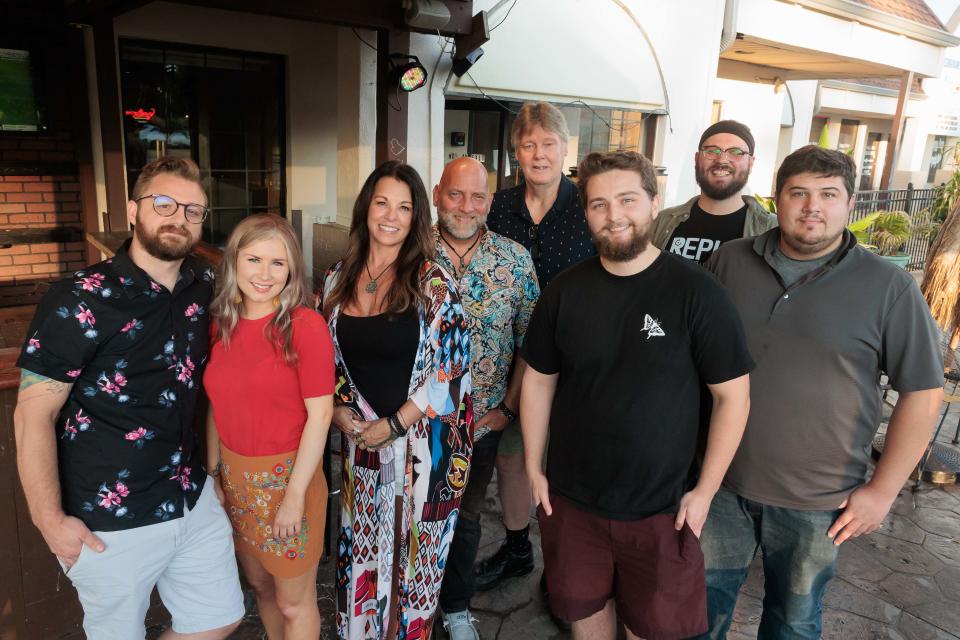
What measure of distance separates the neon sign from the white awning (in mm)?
2826

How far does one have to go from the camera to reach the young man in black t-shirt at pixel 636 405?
76.4 inches

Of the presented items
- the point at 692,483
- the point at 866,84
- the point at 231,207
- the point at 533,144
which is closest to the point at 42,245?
the point at 231,207

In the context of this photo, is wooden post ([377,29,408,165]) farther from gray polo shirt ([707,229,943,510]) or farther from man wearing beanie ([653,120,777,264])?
gray polo shirt ([707,229,943,510])

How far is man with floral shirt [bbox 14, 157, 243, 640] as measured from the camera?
1.77 meters

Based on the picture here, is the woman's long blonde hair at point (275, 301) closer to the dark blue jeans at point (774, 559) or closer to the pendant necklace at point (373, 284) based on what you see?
the pendant necklace at point (373, 284)

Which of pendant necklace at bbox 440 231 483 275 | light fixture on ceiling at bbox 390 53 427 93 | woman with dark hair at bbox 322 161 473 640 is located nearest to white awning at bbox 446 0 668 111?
light fixture on ceiling at bbox 390 53 427 93

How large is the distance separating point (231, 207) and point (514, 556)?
5194 mm

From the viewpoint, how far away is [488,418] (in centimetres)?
270

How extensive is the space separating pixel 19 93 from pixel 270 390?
4886 millimetres

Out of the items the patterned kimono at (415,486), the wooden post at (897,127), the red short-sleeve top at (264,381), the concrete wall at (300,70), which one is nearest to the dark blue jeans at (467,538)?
the patterned kimono at (415,486)

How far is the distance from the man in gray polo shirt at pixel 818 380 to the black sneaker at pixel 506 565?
1309 mm

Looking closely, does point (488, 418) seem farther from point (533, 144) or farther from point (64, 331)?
point (64, 331)

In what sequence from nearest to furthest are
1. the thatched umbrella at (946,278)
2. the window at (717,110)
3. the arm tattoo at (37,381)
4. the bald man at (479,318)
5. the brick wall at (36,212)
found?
the arm tattoo at (37,381)
the bald man at (479,318)
the thatched umbrella at (946,278)
the brick wall at (36,212)
the window at (717,110)

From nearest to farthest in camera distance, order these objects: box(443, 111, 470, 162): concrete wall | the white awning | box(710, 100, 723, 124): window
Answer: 1. the white awning
2. box(443, 111, 470, 162): concrete wall
3. box(710, 100, 723, 124): window
